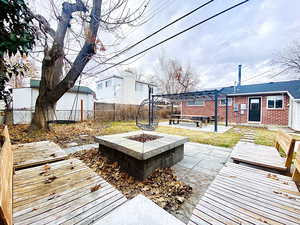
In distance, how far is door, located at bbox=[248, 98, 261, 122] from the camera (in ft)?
37.3

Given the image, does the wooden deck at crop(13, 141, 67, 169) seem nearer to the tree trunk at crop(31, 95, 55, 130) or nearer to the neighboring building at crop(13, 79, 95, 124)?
the tree trunk at crop(31, 95, 55, 130)

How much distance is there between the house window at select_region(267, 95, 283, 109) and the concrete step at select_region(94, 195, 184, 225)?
45.6 ft

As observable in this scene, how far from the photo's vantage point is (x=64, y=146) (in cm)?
458

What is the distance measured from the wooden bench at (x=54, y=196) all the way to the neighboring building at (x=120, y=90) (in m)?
16.2

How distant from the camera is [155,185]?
2.36m

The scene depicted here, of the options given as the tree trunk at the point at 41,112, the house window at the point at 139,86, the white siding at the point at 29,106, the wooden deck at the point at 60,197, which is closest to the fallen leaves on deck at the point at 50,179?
the wooden deck at the point at 60,197

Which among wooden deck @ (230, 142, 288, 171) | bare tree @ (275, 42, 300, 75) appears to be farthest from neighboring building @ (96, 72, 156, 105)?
bare tree @ (275, 42, 300, 75)

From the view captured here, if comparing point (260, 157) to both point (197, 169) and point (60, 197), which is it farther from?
point (60, 197)

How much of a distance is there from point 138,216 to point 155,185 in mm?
1443

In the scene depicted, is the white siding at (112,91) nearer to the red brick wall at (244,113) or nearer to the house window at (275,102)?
the red brick wall at (244,113)

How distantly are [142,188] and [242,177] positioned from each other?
1.54 metres

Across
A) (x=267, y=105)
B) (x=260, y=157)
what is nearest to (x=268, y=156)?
(x=260, y=157)

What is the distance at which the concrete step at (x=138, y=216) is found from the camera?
95cm

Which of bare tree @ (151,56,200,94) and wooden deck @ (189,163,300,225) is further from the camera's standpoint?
bare tree @ (151,56,200,94)
